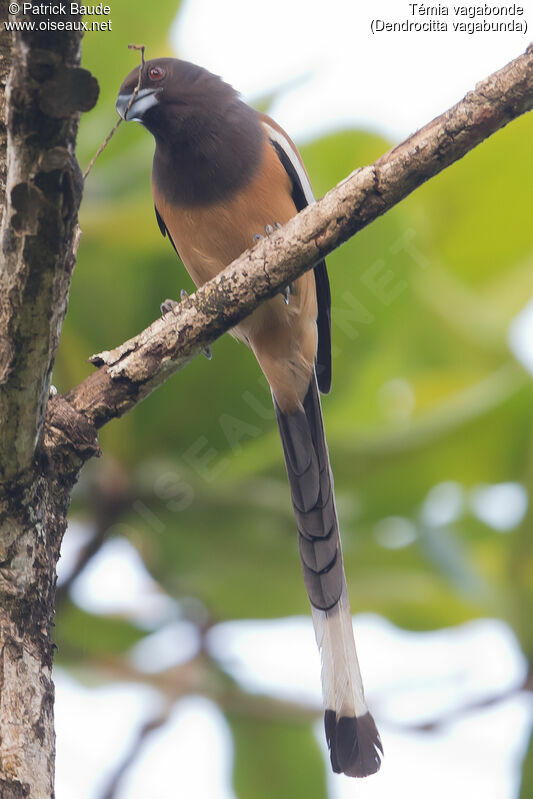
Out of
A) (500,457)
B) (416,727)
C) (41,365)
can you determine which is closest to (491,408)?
(500,457)

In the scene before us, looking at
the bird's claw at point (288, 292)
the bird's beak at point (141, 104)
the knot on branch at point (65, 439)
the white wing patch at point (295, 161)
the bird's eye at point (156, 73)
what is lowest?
the knot on branch at point (65, 439)

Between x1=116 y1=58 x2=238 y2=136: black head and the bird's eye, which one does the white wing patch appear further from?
the bird's eye

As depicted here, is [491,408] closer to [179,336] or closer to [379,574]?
[379,574]

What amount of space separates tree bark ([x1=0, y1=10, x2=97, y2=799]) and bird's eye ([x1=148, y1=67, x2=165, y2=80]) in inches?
62.5

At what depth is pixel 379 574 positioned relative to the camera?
2830mm

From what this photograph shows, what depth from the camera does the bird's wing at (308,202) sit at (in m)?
3.07

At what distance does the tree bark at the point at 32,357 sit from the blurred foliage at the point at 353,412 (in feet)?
3.24

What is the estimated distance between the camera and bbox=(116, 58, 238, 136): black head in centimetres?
298

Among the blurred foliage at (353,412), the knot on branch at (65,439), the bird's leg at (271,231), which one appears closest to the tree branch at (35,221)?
the knot on branch at (65,439)

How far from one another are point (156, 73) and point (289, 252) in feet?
5.60

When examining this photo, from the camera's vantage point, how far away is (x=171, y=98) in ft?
9.89

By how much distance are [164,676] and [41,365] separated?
167 centimetres

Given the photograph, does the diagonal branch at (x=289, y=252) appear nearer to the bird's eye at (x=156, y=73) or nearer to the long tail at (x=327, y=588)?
the long tail at (x=327, y=588)
